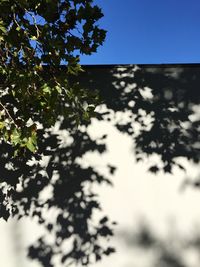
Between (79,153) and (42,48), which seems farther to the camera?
(79,153)

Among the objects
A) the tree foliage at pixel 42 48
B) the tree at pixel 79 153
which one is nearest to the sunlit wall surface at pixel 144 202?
the tree at pixel 79 153

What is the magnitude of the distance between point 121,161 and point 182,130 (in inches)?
51.1

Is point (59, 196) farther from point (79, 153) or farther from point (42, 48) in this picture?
point (42, 48)

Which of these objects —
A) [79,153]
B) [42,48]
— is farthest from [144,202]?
[42,48]

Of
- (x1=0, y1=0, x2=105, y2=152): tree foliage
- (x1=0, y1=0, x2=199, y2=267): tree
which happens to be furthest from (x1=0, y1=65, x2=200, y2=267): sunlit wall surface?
(x1=0, y1=0, x2=105, y2=152): tree foliage

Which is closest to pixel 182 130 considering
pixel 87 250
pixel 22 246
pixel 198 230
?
pixel 198 230

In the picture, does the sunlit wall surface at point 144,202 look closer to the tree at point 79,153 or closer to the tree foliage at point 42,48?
the tree at point 79,153

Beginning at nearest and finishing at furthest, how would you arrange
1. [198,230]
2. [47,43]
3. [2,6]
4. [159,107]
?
[2,6], [47,43], [198,230], [159,107]

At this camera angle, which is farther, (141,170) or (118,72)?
(118,72)

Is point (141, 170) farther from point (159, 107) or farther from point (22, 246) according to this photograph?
point (22, 246)

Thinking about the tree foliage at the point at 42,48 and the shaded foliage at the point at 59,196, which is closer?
the tree foliage at the point at 42,48

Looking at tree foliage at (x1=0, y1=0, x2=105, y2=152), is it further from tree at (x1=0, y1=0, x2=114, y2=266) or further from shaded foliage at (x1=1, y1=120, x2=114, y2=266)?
shaded foliage at (x1=1, y1=120, x2=114, y2=266)

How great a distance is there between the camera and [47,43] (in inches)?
264

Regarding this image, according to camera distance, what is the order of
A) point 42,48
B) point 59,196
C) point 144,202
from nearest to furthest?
point 42,48, point 144,202, point 59,196
